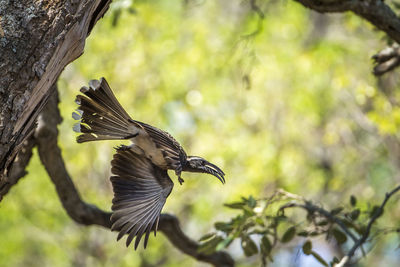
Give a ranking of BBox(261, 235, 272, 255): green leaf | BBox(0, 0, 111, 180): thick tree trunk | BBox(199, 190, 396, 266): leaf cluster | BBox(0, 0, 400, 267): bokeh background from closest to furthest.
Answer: BBox(0, 0, 111, 180): thick tree trunk
BBox(199, 190, 396, 266): leaf cluster
BBox(261, 235, 272, 255): green leaf
BBox(0, 0, 400, 267): bokeh background

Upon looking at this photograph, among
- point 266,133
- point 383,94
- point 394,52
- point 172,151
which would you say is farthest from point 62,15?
point 266,133

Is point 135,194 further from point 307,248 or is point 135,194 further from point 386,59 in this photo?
point 386,59

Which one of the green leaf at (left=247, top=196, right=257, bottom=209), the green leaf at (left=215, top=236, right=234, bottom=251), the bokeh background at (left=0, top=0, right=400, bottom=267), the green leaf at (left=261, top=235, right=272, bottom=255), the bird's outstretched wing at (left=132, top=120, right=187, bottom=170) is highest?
the bird's outstretched wing at (left=132, top=120, right=187, bottom=170)

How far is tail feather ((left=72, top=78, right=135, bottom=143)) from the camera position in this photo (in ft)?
6.89

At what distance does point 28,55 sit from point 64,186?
4.64 ft

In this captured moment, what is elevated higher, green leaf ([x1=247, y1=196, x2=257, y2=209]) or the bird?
the bird

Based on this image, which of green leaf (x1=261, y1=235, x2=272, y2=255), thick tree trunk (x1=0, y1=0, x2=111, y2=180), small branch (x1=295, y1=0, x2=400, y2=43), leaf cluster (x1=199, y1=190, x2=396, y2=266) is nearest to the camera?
thick tree trunk (x1=0, y1=0, x2=111, y2=180)

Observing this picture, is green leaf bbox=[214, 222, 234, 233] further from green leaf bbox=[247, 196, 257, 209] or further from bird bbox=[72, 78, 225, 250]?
bird bbox=[72, 78, 225, 250]

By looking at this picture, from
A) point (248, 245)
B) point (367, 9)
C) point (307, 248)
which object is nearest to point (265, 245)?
point (248, 245)

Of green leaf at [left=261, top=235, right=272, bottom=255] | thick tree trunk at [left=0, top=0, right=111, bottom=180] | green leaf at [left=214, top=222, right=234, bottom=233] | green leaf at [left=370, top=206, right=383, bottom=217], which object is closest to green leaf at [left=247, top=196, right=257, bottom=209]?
green leaf at [left=214, top=222, right=234, bottom=233]

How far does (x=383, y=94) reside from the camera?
7.21 metres

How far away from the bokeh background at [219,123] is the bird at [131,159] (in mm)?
4216

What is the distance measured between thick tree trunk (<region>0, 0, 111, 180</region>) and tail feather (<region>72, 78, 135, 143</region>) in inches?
6.2

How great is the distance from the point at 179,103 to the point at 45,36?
6.92 meters
